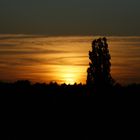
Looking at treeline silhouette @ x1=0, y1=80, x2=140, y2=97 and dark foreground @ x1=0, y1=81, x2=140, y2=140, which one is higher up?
treeline silhouette @ x1=0, y1=80, x2=140, y2=97

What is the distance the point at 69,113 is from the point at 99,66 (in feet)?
52.5

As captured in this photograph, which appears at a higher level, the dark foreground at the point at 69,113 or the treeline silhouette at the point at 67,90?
the treeline silhouette at the point at 67,90

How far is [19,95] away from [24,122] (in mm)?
13466

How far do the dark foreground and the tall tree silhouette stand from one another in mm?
1534

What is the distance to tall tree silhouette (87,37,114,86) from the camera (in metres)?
56.5

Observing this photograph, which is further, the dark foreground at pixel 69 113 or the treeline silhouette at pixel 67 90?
the treeline silhouette at pixel 67 90

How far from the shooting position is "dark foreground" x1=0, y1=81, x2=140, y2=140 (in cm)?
3481

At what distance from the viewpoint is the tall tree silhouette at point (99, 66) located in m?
56.5

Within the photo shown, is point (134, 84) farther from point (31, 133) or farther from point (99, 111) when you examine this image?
point (31, 133)

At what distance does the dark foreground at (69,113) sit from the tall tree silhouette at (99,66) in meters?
1.53

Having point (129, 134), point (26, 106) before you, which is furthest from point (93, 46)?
point (129, 134)

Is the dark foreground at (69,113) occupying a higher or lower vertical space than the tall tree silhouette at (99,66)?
lower

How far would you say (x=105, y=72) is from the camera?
5741cm

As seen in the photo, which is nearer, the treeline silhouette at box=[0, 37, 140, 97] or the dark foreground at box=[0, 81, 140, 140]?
the dark foreground at box=[0, 81, 140, 140]
